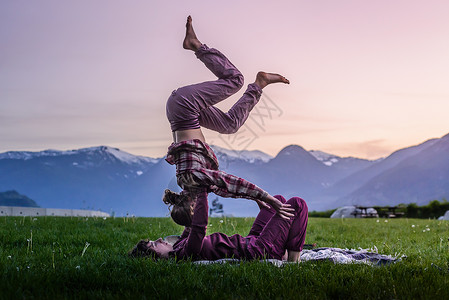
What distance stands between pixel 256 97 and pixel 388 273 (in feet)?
7.27

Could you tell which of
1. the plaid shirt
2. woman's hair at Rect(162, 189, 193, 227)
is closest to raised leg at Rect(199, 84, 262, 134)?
the plaid shirt

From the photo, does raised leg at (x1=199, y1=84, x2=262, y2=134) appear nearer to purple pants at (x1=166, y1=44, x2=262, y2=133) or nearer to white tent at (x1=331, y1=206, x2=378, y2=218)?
purple pants at (x1=166, y1=44, x2=262, y2=133)

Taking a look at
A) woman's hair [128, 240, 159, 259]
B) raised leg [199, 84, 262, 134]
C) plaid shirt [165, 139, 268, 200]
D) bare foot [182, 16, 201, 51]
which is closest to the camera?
plaid shirt [165, 139, 268, 200]

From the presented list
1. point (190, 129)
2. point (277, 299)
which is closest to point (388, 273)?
point (277, 299)

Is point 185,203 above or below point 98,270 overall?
above

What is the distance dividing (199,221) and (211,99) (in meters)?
1.25

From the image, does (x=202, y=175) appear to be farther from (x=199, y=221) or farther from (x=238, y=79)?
(x=238, y=79)

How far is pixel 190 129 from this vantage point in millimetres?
4824

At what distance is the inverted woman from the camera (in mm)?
4703

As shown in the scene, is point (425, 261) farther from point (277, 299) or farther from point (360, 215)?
point (360, 215)

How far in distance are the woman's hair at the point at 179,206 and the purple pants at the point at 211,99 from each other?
708mm

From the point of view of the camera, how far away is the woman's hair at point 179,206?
195 inches

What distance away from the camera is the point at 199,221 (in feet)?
16.1

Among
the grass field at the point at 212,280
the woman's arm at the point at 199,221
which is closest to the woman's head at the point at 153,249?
the grass field at the point at 212,280
